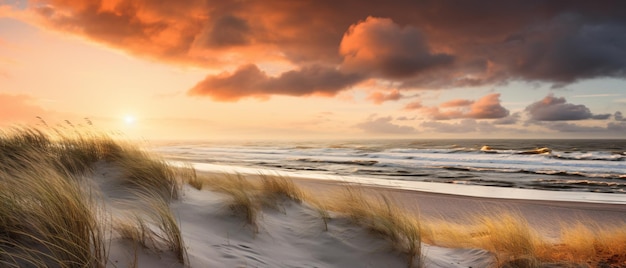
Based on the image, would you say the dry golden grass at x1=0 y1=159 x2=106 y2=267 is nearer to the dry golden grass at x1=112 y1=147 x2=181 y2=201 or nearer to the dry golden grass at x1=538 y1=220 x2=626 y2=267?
the dry golden grass at x1=112 y1=147 x2=181 y2=201

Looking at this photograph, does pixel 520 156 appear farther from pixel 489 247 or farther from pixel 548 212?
pixel 489 247

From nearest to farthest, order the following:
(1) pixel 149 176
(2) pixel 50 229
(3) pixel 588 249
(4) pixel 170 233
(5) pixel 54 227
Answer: (5) pixel 54 227 → (2) pixel 50 229 → (4) pixel 170 233 → (1) pixel 149 176 → (3) pixel 588 249

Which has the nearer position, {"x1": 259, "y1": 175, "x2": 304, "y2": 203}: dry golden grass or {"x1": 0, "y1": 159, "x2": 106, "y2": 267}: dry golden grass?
{"x1": 0, "y1": 159, "x2": 106, "y2": 267}: dry golden grass

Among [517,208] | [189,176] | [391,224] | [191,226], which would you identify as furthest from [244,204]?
[517,208]

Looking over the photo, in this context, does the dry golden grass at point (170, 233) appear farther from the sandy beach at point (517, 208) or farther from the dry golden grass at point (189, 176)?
the sandy beach at point (517, 208)

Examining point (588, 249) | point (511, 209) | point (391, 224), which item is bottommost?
point (511, 209)

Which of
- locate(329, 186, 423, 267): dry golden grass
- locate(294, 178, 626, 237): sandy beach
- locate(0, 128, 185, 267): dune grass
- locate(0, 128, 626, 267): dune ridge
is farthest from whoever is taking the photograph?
locate(294, 178, 626, 237): sandy beach

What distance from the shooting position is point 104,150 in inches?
246

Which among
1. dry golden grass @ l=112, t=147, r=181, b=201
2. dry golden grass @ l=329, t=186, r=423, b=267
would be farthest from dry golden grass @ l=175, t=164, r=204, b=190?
dry golden grass @ l=329, t=186, r=423, b=267

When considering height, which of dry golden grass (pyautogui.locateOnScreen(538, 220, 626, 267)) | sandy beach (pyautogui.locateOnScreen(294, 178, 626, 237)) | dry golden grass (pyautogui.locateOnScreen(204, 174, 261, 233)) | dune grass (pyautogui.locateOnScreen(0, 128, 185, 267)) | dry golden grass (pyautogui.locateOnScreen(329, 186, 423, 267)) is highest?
dune grass (pyautogui.locateOnScreen(0, 128, 185, 267))

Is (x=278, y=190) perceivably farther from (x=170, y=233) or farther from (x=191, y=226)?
(x=170, y=233)

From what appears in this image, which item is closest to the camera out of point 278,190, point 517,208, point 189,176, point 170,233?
point 170,233

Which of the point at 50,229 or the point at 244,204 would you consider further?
the point at 244,204

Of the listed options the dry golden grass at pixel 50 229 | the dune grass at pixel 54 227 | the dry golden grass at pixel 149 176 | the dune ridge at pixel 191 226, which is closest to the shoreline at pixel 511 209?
the dune ridge at pixel 191 226
